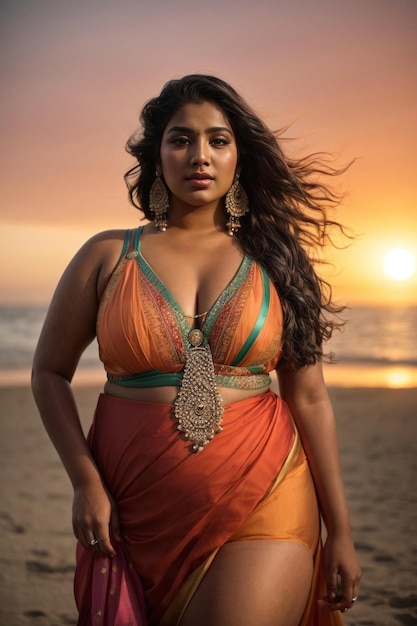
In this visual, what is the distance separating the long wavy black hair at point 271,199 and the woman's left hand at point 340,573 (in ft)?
1.54

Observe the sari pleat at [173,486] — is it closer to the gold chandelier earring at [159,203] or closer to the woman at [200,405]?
the woman at [200,405]

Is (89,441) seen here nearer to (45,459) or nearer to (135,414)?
(135,414)

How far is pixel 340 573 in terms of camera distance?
7.26ft

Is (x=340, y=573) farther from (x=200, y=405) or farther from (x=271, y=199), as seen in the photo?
(x=271, y=199)

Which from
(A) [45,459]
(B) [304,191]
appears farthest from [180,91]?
(A) [45,459]

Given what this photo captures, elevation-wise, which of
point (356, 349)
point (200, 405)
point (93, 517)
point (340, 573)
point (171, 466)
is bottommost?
point (340, 573)

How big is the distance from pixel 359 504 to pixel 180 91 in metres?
4.51

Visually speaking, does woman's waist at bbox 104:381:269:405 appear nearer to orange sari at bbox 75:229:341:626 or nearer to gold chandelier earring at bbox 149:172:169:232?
orange sari at bbox 75:229:341:626

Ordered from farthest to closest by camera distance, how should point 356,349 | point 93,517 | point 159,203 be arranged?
point 356,349 < point 159,203 < point 93,517

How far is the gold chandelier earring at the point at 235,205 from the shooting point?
234 centimetres

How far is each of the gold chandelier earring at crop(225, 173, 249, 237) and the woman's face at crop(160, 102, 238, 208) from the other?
0.33 ft

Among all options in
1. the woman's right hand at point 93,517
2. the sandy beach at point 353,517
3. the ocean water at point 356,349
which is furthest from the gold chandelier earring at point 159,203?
the ocean water at point 356,349

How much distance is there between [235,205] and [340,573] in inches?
39.0

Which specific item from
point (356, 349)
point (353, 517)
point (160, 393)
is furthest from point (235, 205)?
point (356, 349)
